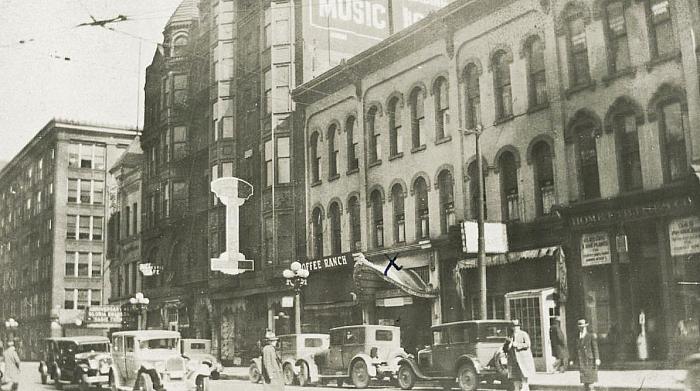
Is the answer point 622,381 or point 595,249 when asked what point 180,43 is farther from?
point 622,381

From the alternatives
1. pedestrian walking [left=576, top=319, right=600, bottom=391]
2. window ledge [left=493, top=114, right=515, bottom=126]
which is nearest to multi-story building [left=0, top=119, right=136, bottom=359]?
window ledge [left=493, top=114, right=515, bottom=126]

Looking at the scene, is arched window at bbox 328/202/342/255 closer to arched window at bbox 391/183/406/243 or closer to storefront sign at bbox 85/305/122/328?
arched window at bbox 391/183/406/243

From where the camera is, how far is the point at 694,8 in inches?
698

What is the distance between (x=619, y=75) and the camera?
20.0m

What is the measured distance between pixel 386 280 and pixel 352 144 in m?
8.00

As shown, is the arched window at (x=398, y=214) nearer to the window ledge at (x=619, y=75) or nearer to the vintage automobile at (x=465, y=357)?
the vintage automobile at (x=465, y=357)

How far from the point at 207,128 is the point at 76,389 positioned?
77.8ft

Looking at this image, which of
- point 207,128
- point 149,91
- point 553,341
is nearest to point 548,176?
point 553,341

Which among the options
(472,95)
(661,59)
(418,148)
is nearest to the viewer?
(661,59)

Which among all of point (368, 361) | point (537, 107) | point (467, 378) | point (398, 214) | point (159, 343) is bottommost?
point (467, 378)

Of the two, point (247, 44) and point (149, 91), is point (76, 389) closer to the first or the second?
point (247, 44)

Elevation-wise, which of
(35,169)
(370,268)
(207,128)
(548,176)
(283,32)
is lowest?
(370,268)

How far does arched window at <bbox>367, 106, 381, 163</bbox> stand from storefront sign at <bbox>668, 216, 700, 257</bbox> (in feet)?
46.8
